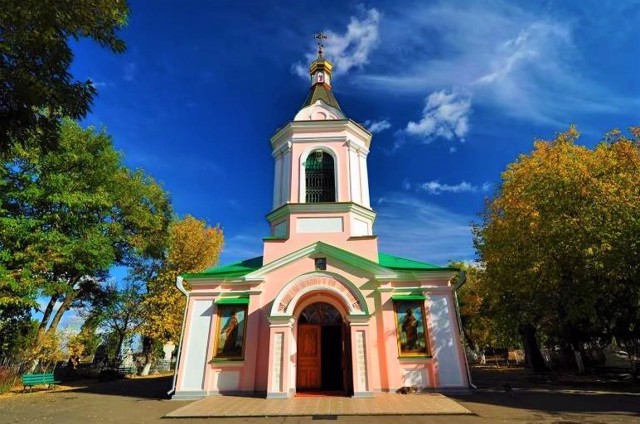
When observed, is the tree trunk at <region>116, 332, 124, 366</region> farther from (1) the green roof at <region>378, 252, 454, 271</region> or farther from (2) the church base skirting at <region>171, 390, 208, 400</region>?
(1) the green roof at <region>378, 252, 454, 271</region>

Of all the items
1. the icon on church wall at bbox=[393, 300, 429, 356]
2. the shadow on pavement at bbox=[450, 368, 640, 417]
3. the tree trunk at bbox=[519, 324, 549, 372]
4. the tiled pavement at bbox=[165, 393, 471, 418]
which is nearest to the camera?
the tiled pavement at bbox=[165, 393, 471, 418]

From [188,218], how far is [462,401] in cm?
2513

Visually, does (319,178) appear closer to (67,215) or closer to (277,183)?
(277,183)

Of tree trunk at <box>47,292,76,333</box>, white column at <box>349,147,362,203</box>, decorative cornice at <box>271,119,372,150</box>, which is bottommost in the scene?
tree trunk at <box>47,292,76,333</box>

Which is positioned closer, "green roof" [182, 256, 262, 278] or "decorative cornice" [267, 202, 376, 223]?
"green roof" [182, 256, 262, 278]

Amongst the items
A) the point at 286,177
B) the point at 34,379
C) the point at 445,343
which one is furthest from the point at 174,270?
the point at 445,343

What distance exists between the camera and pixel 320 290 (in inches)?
508

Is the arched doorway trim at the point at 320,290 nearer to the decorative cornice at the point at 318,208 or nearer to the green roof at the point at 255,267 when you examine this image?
the green roof at the point at 255,267

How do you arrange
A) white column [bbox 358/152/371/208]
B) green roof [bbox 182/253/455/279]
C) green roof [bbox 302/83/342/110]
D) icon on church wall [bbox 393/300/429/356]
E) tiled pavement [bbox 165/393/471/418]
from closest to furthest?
tiled pavement [bbox 165/393/471/418] < icon on church wall [bbox 393/300/429/356] < green roof [bbox 182/253/455/279] < white column [bbox 358/152/371/208] < green roof [bbox 302/83/342/110]

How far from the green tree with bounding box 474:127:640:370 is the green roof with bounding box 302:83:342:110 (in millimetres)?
10044

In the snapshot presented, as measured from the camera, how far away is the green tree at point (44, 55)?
573cm

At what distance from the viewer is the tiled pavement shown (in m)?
9.38

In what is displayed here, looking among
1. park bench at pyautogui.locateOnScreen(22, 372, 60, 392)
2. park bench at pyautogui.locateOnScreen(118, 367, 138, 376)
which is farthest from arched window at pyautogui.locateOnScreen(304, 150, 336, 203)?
park bench at pyautogui.locateOnScreen(118, 367, 138, 376)

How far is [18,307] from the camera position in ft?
67.2
